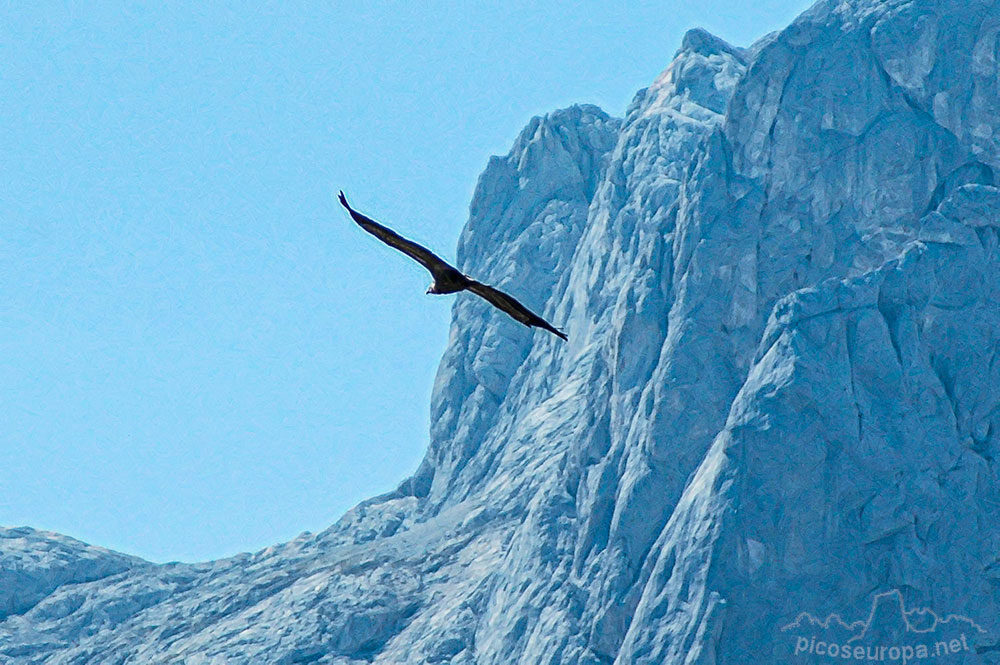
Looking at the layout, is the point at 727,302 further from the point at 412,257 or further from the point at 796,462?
the point at 412,257

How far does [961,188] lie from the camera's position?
18912cm

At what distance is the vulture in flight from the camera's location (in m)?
37.1

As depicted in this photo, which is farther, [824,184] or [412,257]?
[824,184]

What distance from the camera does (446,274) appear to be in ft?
130

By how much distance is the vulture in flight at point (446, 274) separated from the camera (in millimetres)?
37062

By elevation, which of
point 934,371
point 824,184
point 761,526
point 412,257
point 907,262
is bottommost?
point 412,257

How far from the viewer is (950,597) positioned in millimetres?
166375

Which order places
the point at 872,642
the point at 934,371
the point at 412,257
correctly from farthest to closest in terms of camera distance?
the point at 934,371
the point at 872,642
the point at 412,257

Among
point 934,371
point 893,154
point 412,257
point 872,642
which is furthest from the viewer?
point 893,154

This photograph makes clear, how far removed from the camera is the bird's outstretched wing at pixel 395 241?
37.8 meters

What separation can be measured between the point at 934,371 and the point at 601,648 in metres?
44.2

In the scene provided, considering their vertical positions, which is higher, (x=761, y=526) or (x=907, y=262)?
(x=907, y=262)

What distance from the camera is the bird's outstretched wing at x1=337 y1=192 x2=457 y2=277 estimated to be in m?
37.8

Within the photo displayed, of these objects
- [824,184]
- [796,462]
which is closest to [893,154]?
[824,184]
